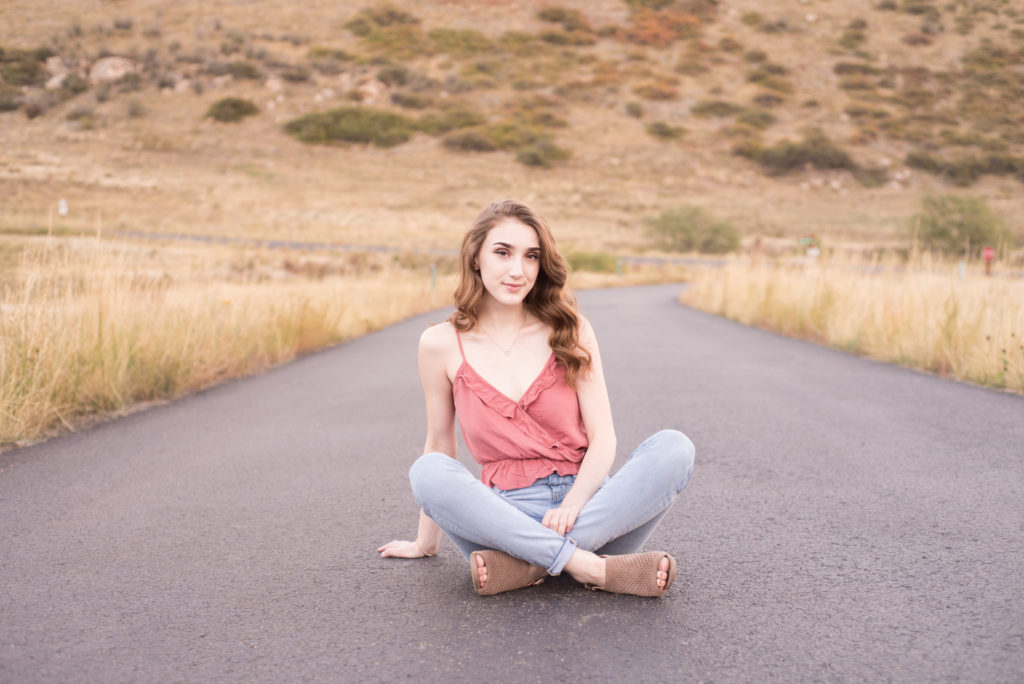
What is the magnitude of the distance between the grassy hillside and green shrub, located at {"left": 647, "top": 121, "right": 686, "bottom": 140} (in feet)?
0.55

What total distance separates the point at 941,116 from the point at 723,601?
7357cm

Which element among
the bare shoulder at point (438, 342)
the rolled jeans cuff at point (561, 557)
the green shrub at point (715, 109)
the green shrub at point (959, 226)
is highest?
the green shrub at point (715, 109)

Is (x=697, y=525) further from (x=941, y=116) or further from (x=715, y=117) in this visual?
(x=941, y=116)

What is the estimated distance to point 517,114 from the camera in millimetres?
66188

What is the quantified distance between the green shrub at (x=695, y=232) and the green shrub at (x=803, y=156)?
18701mm

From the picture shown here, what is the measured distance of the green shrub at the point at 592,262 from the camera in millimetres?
35812

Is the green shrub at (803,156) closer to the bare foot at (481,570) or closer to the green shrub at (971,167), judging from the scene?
the green shrub at (971,167)

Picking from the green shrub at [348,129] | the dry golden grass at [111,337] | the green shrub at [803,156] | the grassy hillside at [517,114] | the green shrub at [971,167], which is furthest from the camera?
the green shrub at [348,129]

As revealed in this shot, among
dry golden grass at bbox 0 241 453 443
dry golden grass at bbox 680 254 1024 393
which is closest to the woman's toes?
dry golden grass at bbox 0 241 453 443

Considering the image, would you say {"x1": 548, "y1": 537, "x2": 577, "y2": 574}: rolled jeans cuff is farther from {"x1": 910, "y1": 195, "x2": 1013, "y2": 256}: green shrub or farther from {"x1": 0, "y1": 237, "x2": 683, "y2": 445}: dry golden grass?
{"x1": 910, "y1": 195, "x2": 1013, "y2": 256}: green shrub

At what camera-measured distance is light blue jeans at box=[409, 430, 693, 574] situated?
9.91 ft

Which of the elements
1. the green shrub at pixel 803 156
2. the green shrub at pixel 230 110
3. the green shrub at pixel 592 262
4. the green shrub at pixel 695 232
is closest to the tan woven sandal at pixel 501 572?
the green shrub at pixel 592 262

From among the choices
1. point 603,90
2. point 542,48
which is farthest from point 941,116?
point 542,48

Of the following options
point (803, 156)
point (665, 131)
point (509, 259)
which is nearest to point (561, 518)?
point (509, 259)
